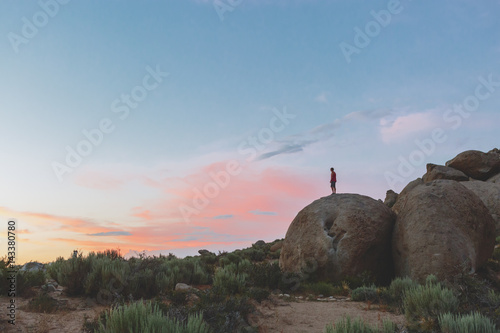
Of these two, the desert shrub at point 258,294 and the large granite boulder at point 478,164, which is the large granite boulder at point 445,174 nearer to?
the large granite boulder at point 478,164

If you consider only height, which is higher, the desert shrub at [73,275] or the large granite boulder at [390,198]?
the large granite boulder at [390,198]

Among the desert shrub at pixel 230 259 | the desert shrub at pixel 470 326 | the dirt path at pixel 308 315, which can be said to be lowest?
the dirt path at pixel 308 315

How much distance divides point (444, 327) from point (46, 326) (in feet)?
24.1

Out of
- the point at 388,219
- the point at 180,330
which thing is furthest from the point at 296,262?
the point at 180,330

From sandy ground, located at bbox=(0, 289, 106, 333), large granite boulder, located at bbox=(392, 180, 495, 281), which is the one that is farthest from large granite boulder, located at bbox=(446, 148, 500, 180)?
sandy ground, located at bbox=(0, 289, 106, 333)

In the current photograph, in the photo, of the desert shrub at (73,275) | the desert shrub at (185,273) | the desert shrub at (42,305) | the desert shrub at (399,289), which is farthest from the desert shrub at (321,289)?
the desert shrub at (42,305)

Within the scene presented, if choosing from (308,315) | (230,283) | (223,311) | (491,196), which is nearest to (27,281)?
(230,283)

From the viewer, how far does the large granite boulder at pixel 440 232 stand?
1232 cm

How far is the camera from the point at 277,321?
27.2 feet

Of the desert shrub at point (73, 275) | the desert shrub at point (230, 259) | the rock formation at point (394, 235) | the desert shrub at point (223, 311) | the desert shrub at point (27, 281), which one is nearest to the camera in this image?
the desert shrub at point (223, 311)

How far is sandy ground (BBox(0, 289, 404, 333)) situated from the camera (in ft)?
24.5

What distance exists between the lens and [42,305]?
866 centimetres

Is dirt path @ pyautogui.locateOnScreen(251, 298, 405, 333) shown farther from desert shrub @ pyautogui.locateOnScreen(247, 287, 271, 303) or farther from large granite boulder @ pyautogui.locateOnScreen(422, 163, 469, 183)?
large granite boulder @ pyautogui.locateOnScreen(422, 163, 469, 183)

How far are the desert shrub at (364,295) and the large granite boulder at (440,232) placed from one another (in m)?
2.55
